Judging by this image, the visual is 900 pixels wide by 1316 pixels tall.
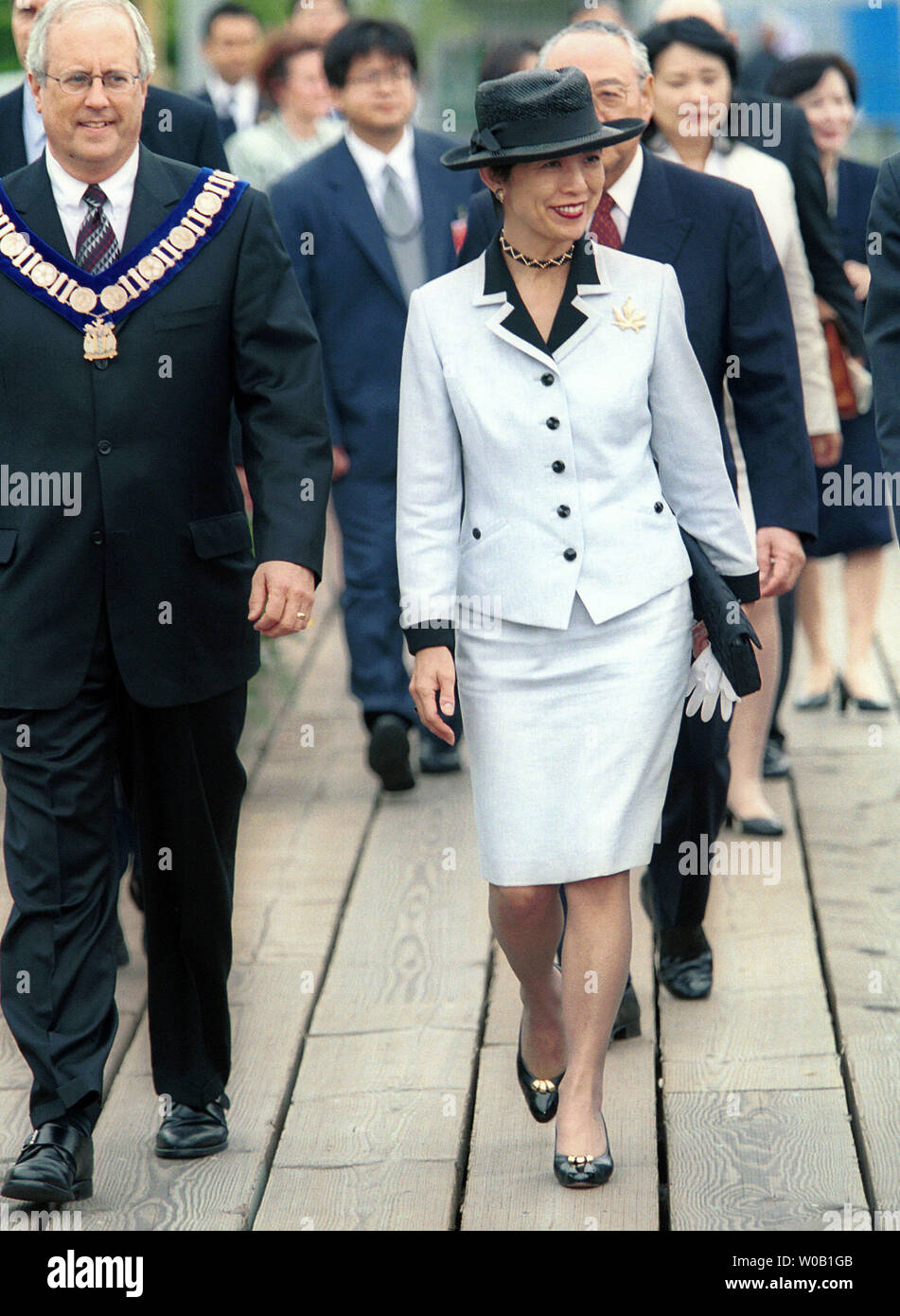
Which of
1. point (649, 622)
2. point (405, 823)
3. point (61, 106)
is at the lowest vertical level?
point (405, 823)

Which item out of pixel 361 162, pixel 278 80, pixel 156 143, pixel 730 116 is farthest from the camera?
pixel 278 80

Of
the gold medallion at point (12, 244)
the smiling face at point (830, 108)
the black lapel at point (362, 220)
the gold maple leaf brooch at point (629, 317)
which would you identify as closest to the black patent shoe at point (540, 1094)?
the gold maple leaf brooch at point (629, 317)

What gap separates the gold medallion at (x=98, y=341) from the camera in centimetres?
393

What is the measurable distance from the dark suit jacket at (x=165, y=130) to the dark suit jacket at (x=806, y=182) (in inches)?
61.6

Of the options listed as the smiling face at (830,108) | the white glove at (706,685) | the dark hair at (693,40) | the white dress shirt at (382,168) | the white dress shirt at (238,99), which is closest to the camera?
the white glove at (706,685)

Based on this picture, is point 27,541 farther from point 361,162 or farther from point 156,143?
point 361,162

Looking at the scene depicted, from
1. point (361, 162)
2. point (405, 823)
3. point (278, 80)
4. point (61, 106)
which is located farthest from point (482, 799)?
point (278, 80)

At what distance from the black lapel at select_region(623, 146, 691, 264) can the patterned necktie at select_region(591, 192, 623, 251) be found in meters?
0.02

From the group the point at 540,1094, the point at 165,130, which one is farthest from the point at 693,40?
the point at 540,1094

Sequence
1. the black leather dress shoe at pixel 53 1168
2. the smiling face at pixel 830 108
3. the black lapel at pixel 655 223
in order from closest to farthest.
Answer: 1. the black leather dress shoe at pixel 53 1168
2. the black lapel at pixel 655 223
3. the smiling face at pixel 830 108

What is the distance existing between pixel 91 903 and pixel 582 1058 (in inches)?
35.9

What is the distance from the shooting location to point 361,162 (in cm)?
710

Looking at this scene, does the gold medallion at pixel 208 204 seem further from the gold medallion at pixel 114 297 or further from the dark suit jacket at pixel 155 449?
Answer: the gold medallion at pixel 114 297

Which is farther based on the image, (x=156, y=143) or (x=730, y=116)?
(x=730, y=116)
